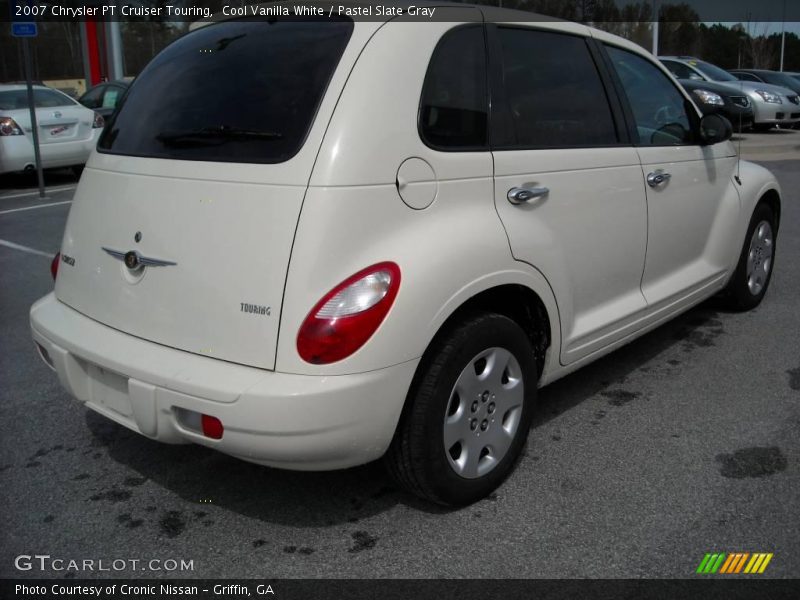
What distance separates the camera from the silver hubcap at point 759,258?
16.6 feet

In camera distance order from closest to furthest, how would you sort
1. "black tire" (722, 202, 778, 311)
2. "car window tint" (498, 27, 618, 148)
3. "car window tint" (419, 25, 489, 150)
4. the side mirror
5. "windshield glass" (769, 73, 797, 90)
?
"car window tint" (419, 25, 489, 150)
"car window tint" (498, 27, 618, 148)
the side mirror
"black tire" (722, 202, 778, 311)
"windshield glass" (769, 73, 797, 90)

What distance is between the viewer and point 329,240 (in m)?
2.42

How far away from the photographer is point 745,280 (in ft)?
16.5

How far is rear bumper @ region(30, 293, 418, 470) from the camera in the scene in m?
2.39

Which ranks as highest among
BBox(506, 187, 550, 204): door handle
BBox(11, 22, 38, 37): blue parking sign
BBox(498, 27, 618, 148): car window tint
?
BBox(11, 22, 38, 37): blue parking sign

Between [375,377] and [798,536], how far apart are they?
1531 mm

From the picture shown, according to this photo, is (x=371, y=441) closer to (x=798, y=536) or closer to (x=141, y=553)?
(x=141, y=553)

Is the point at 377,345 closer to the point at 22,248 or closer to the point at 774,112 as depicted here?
the point at 22,248

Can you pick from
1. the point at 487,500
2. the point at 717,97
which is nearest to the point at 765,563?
the point at 487,500

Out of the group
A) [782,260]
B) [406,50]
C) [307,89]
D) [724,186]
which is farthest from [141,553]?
[782,260]

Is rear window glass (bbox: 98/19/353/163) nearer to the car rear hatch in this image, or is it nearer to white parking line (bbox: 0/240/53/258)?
the car rear hatch

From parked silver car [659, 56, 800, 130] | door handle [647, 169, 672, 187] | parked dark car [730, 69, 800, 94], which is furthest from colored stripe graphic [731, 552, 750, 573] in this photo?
parked dark car [730, 69, 800, 94]

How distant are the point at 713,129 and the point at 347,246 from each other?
2.58m

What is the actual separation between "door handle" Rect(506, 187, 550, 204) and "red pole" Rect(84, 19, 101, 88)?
2387 centimetres
